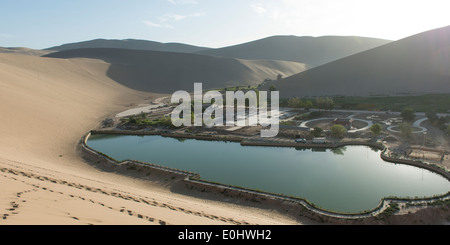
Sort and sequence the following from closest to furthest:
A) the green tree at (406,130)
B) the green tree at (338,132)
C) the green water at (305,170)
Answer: the green water at (305,170) < the green tree at (406,130) < the green tree at (338,132)

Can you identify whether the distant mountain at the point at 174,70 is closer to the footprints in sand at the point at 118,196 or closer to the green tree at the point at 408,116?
the green tree at the point at 408,116

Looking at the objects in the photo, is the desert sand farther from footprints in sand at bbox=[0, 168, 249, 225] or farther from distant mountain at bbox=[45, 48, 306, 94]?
distant mountain at bbox=[45, 48, 306, 94]

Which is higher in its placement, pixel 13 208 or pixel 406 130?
pixel 406 130

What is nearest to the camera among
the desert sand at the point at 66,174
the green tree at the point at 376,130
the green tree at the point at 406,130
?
the desert sand at the point at 66,174

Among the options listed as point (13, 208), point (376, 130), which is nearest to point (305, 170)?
point (376, 130)

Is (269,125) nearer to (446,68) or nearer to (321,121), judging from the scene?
(321,121)

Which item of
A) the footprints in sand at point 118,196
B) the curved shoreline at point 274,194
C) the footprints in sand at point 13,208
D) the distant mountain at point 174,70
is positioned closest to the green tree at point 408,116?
the curved shoreline at point 274,194

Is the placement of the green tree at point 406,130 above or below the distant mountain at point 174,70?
below

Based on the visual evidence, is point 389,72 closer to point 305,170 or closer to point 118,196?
point 305,170
